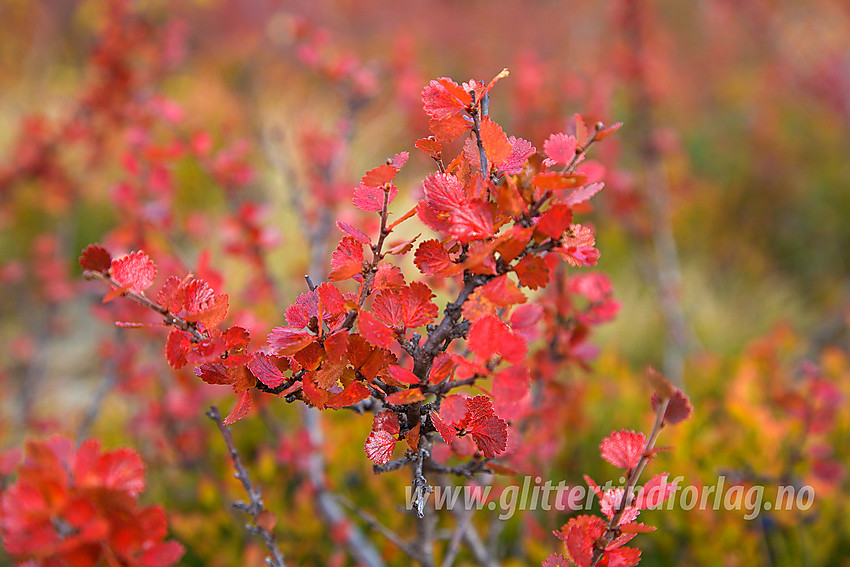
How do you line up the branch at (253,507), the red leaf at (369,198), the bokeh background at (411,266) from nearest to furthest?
the red leaf at (369,198) → the branch at (253,507) → the bokeh background at (411,266)

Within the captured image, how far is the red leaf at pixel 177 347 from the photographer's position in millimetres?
585

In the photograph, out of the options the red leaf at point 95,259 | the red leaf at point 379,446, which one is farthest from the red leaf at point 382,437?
the red leaf at point 95,259

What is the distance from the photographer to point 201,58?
913 centimetres

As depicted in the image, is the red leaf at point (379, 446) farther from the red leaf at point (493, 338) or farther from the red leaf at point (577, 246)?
the red leaf at point (577, 246)

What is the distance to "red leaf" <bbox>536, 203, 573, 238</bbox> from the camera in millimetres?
545

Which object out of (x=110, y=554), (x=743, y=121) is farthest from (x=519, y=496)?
(x=743, y=121)

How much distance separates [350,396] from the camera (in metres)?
0.61

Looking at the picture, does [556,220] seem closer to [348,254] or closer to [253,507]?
[348,254]

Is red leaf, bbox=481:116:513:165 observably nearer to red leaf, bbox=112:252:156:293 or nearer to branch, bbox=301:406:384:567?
red leaf, bbox=112:252:156:293

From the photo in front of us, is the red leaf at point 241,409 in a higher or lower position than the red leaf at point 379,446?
higher

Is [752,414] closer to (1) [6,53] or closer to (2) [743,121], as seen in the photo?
(2) [743,121]

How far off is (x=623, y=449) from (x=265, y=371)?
1.32 ft

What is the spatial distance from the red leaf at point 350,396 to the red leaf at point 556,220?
0.82 ft

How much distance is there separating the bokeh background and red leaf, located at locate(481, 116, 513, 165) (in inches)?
6.7
